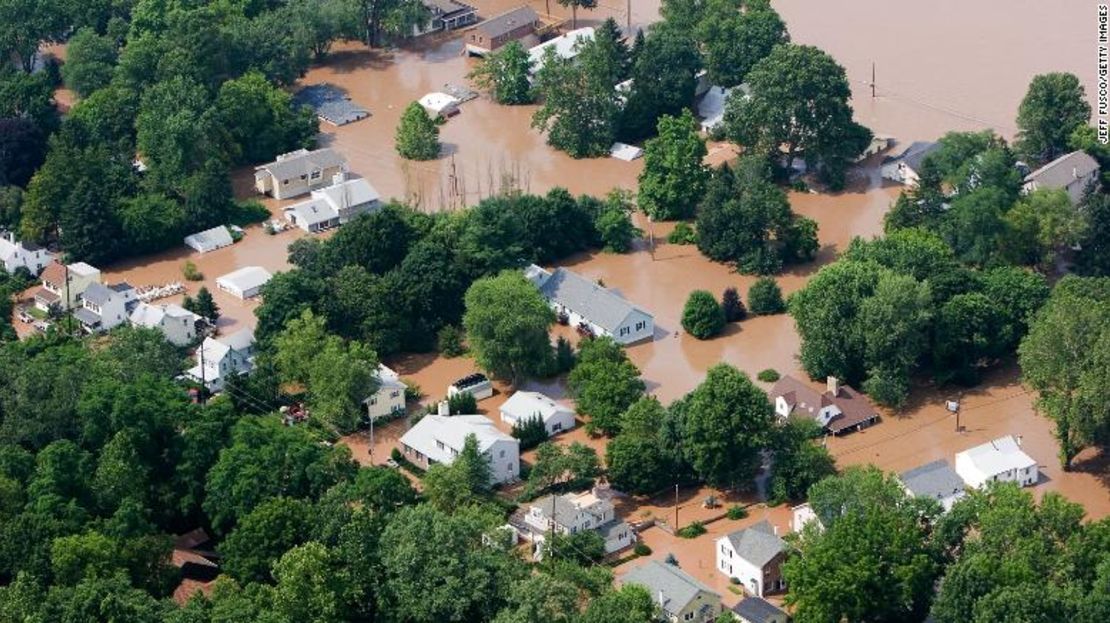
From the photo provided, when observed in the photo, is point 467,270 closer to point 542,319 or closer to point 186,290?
point 542,319

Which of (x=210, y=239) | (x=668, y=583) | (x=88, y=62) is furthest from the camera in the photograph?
(x=88, y=62)

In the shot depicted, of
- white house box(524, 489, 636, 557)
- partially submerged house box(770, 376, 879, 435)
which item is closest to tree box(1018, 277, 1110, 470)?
partially submerged house box(770, 376, 879, 435)

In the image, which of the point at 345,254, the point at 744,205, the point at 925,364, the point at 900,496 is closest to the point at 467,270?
the point at 345,254

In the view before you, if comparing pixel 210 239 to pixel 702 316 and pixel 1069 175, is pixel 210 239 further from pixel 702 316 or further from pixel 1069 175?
pixel 1069 175

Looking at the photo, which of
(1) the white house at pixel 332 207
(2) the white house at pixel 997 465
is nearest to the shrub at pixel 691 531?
(2) the white house at pixel 997 465

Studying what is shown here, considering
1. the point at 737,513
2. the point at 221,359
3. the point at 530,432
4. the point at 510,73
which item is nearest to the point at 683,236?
the point at 530,432

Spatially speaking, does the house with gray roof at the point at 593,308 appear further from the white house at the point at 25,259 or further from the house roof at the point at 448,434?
the white house at the point at 25,259
